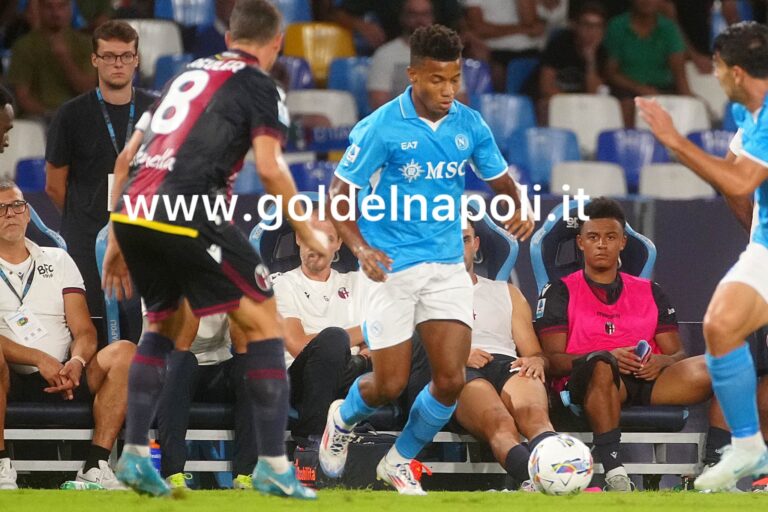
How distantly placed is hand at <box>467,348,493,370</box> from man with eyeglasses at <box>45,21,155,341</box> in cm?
186

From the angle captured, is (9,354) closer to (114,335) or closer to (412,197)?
(114,335)

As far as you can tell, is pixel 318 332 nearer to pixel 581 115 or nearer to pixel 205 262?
pixel 205 262

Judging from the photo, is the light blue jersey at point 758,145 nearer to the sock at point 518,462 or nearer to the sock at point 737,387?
the sock at point 737,387

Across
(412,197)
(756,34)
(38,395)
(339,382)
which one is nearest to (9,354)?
(38,395)

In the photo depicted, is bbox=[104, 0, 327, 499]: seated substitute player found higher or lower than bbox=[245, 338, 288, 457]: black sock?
higher

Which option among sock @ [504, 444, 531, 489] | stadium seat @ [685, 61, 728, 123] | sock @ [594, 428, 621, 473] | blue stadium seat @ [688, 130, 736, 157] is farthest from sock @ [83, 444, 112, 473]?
stadium seat @ [685, 61, 728, 123]

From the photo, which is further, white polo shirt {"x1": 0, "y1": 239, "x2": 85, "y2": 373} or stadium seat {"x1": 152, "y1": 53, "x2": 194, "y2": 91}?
stadium seat {"x1": 152, "y1": 53, "x2": 194, "y2": 91}

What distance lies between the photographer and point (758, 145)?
5672 mm

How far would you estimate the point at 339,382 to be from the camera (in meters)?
7.32

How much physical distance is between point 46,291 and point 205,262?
2.38m

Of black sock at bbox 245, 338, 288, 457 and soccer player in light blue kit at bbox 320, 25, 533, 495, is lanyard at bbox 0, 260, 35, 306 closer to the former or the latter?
soccer player in light blue kit at bbox 320, 25, 533, 495

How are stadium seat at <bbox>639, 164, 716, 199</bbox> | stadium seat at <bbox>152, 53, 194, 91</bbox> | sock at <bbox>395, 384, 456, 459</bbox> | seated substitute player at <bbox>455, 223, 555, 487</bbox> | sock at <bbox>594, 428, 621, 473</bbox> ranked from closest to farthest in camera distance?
sock at <bbox>395, 384, 456, 459</bbox> → seated substitute player at <bbox>455, 223, 555, 487</bbox> → sock at <bbox>594, 428, 621, 473</bbox> → stadium seat at <bbox>639, 164, 716, 199</bbox> → stadium seat at <bbox>152, 53, 194, 91</bbox>

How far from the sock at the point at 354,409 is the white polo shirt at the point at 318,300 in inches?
41.7

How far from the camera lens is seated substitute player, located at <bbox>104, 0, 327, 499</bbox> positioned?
5301mm
